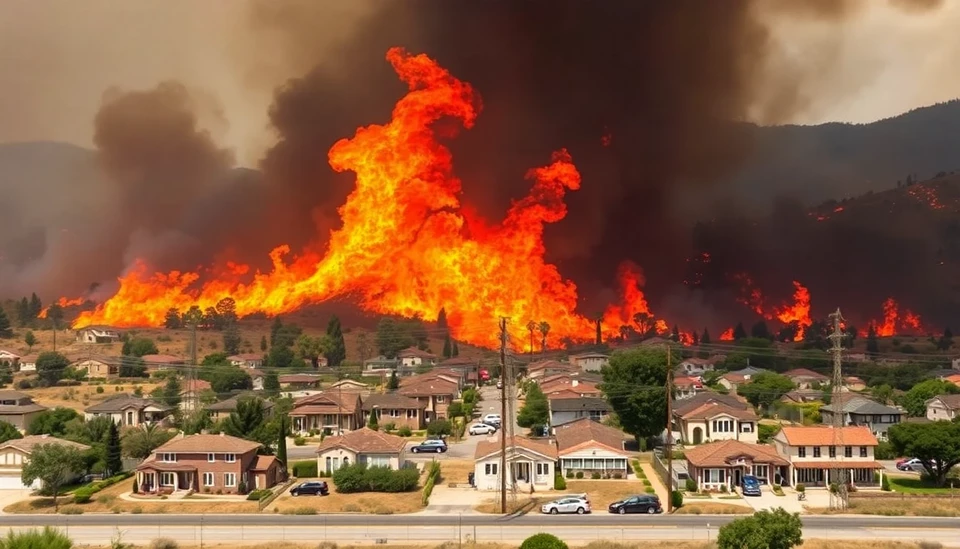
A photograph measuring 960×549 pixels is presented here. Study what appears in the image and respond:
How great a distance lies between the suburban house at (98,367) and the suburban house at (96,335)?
57.2ft

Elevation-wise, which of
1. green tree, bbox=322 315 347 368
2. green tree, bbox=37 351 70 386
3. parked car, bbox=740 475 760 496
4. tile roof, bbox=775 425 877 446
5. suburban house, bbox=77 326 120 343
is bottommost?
parked car, bbox=740 475 760 496

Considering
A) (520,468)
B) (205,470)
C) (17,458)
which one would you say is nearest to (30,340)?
(17,458)

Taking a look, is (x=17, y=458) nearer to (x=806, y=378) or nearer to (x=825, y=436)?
(x=825, y=436)

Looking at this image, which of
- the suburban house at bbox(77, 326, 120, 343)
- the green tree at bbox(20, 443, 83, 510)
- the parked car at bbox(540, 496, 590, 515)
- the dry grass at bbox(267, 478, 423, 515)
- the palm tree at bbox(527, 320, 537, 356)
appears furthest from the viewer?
the suburban house at bbox(77, 326, 120, 343)

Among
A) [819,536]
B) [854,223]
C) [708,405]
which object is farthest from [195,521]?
[854,223]

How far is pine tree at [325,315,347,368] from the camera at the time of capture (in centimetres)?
9888

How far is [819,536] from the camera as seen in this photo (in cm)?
3584

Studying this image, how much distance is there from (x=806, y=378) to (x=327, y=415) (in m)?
52.1

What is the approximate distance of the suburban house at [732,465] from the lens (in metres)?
46.4

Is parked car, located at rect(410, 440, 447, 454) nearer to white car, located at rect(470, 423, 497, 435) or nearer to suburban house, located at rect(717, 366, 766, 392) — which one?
white car, located at rect(470, 423, 497, 435)

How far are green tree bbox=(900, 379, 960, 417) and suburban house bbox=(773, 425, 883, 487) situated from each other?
2453 centimetres

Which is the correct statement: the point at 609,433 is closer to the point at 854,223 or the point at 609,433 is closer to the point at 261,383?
the point at 261,383

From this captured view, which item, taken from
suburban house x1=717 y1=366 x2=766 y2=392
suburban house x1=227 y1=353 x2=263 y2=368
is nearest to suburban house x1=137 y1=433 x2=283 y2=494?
suburban house x1=227 y1=353 x2=263 y2=368

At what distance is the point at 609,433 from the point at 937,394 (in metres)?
34.6
